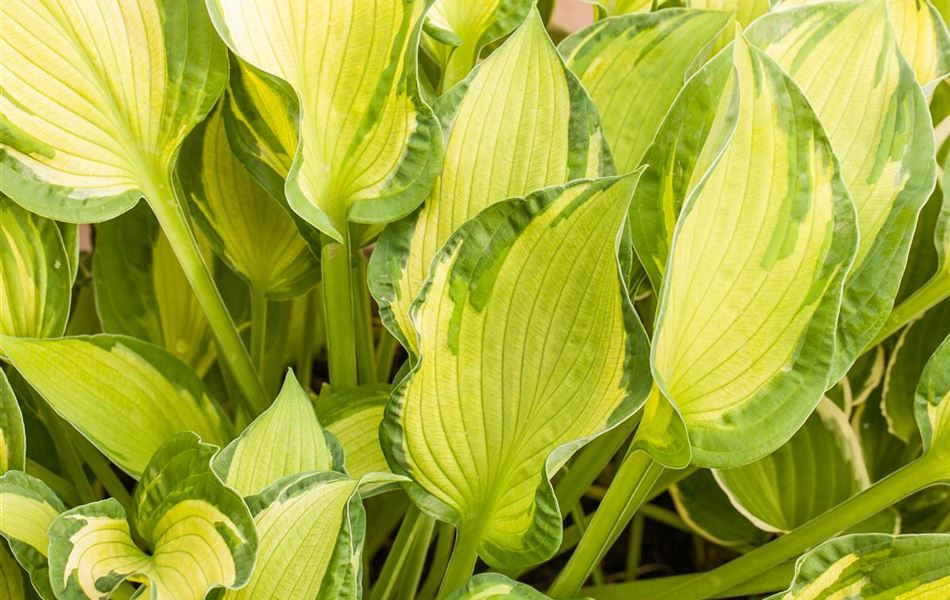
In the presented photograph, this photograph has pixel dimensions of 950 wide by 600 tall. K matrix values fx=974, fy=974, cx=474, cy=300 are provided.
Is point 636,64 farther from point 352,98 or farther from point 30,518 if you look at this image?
point 30,518

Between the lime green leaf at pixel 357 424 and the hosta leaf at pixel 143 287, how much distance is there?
179 millimetres

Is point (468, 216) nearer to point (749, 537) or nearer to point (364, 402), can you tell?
point (364, 402)

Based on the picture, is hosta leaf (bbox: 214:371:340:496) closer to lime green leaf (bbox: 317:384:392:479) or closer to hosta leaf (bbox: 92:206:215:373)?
lime green leaf (bbox: 317:384:392:479)

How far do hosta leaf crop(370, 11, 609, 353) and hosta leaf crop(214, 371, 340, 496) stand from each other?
5cm

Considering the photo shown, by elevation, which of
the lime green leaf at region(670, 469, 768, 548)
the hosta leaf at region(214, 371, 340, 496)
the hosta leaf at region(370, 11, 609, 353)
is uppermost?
the hosta leaf at region(370, 11, 609, 353)

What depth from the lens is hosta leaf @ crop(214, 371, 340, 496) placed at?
0.37m

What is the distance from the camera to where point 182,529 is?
14.0 inches

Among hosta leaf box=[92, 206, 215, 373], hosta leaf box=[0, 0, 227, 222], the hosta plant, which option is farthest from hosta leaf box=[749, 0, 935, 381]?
hosta leaf box=[92, 206, 215, 373]

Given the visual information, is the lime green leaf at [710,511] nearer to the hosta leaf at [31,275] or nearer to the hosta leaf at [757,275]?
Result: the hosta leaf at [757,275]

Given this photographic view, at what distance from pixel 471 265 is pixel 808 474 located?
11.7 inches

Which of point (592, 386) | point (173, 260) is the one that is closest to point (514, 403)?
point (592, 386)

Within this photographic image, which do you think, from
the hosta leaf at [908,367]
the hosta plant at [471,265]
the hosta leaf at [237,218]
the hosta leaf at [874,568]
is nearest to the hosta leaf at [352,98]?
the hosta plant at [471,265]

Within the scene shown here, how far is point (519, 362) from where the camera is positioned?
1.21 feet

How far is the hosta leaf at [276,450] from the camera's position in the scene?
1.21 feet
